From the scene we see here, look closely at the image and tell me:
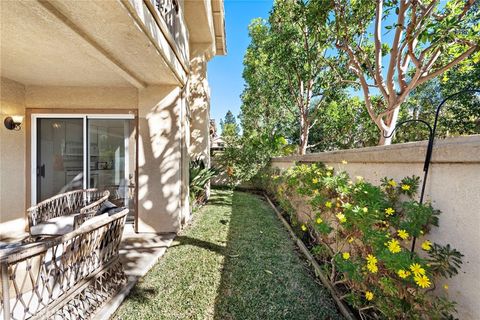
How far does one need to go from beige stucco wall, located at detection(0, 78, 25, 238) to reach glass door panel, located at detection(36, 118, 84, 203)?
1.01ft

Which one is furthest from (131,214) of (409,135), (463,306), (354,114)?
(409,135)

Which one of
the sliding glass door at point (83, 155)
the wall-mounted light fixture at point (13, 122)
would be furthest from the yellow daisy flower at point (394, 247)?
the wall-mounted light fixture at point (13, 122)

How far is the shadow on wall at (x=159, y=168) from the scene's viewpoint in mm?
4844

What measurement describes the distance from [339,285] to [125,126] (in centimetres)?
521

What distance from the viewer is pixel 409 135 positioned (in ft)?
43.3

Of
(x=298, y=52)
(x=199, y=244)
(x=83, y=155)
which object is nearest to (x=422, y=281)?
(x=199, y=244)

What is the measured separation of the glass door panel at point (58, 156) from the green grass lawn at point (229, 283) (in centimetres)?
304

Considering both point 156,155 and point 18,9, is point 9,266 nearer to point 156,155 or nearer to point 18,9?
point 18,9

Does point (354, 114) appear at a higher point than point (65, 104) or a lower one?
higher

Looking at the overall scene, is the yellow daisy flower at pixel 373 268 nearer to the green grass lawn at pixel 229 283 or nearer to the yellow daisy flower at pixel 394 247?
the yellow daisy flower at pixel 394 247

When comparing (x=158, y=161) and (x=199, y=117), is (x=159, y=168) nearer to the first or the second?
(x=158, y=161)

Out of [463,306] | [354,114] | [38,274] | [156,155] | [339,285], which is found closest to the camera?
[463,306]

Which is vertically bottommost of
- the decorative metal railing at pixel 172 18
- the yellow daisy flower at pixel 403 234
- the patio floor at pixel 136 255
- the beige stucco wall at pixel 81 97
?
the patio floor at pixel 136 255

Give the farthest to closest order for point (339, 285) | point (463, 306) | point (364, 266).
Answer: point (339, 285) → point (364, 266) → point (463, 306)
